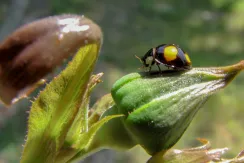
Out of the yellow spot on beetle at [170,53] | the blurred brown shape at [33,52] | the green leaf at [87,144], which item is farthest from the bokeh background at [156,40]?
the blurred brown shape at [33,52]

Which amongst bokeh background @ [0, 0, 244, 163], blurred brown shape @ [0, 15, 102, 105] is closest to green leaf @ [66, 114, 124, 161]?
blurred brown shape @ [0, 15, 102, 105]

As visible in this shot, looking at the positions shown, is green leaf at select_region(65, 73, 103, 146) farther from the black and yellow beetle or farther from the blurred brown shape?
the blurred brown shape

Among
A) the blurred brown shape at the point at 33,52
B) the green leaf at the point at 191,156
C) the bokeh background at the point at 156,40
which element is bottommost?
the bokeh background at the point at 156,40

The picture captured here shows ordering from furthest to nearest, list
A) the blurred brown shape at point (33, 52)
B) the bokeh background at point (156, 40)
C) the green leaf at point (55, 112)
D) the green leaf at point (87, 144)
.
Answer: the bokeh background at point (156, 40)
the green leaf at point (87, 144)
the green leaf at point (55, 112)
the blurred brown shape at point (33, 52)

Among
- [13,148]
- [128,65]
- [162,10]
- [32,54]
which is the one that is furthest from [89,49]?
[162,10]

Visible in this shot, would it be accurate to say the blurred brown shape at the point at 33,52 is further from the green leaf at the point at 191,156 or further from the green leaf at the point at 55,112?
the green leaf at the point at 191,156

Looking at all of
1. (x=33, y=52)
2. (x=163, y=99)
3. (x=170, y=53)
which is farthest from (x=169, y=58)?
(x=33, y=52)
